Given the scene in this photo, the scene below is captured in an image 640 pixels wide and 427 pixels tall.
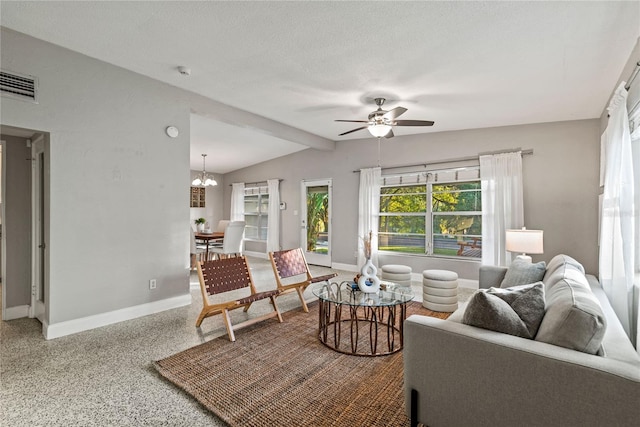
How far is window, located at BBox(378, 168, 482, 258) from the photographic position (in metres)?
5.11

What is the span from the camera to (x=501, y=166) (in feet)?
15.4

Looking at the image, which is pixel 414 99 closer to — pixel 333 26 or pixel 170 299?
pixel 333 26

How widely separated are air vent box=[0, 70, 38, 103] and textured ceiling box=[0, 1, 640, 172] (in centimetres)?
39

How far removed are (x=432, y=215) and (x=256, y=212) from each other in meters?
4.88

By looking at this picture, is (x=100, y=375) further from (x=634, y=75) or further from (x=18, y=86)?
(x=634, y=75)

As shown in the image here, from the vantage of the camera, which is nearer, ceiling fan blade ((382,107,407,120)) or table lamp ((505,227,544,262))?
ceiling fan blade ((382,107,407,120))

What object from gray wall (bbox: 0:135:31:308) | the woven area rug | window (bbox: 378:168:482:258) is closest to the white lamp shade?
window (bbox: 378:168:482:258)

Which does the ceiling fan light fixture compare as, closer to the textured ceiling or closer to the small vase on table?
the textured ceiling

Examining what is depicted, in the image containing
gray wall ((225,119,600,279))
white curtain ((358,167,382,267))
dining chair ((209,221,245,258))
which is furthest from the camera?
white curtain ((358,167,382,267))

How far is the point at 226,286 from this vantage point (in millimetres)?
3367

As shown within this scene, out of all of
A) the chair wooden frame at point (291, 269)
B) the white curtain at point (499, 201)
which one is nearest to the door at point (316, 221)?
the chair wooden frame at point (291, 269)

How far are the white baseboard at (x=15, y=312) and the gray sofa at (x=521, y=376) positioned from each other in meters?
4.24

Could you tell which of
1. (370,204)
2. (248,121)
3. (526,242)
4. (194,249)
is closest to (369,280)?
(526,242)

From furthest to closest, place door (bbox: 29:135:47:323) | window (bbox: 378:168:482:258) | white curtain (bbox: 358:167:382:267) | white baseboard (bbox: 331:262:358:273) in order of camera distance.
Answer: white baseboard (bbox: 331:262:358:273), white curtain (bbox: 358:167:382:267), window (bbox: 378:168:482:258), door (bbox: 29:135:47:323)
